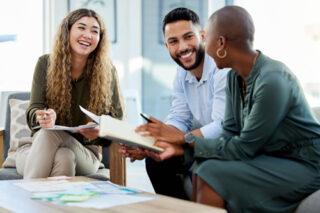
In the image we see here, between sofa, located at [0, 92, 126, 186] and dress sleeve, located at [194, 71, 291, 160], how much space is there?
89cm

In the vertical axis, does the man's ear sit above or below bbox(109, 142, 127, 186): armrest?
above

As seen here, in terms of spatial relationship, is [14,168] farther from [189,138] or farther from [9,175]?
[189,138]

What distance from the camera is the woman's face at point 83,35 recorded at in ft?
8.02

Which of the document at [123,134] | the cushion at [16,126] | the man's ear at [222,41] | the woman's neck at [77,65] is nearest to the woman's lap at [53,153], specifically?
the cushion at [16,126]

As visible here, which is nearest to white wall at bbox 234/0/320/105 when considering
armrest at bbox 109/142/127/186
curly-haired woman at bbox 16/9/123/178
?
curly-haired woman at bbox 16/9/123/178

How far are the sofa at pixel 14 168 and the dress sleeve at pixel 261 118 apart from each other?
893 millimetres

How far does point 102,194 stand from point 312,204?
70 cm

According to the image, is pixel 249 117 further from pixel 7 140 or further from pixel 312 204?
pixel 7 140

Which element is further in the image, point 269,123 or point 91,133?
point 91,133

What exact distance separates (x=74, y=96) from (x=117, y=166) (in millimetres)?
487

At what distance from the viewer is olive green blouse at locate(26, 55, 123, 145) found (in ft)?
7.77

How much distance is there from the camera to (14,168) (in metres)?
2.46

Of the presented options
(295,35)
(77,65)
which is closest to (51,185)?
(77,65)

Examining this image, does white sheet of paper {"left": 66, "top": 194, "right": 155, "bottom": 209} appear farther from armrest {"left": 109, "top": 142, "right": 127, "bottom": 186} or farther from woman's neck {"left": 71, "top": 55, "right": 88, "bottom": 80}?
woman's neck {"left": 71, "top": 55, "right": 88, "bottom": 80}
